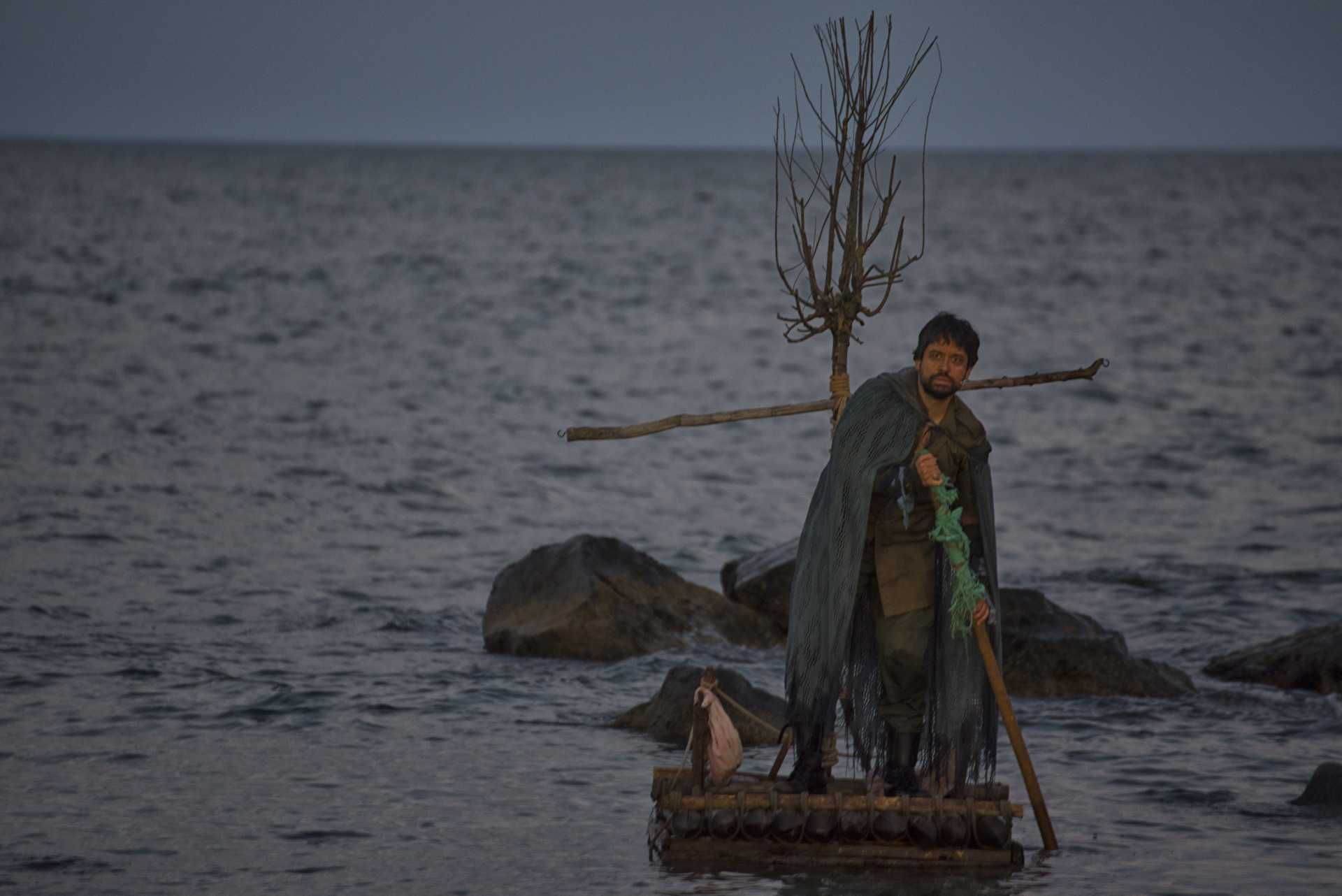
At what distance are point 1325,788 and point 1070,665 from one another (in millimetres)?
2788

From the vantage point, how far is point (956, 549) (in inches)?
309

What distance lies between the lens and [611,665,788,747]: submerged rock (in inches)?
427

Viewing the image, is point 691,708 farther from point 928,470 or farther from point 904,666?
point 928,470

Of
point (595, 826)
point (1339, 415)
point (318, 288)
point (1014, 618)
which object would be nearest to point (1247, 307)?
point (1339, 415)

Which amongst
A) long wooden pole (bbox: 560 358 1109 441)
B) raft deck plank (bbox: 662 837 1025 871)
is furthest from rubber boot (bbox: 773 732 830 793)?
long wooden pole (bbox: 560 358 1109 441)

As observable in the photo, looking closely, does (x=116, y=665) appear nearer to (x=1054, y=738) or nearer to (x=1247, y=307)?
(x=1054, y=738)

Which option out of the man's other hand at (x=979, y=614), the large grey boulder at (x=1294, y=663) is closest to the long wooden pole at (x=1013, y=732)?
the man's other hand at (x=979, y=614)

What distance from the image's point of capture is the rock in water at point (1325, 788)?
9781 mm

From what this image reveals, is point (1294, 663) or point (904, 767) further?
point (1294, 663)

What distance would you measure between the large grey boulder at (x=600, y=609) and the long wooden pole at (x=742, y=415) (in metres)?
4.38

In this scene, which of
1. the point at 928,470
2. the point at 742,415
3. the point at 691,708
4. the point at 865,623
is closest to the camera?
the point at 928,470

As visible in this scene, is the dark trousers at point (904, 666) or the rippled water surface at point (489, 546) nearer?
the dark trousers at point (904, 666)

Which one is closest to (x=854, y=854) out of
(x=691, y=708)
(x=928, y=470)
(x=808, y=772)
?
(x=808, y=772)

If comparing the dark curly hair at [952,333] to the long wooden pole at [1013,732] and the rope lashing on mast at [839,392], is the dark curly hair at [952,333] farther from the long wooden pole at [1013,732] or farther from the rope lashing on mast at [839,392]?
the long wooden pole at [1013,732]
